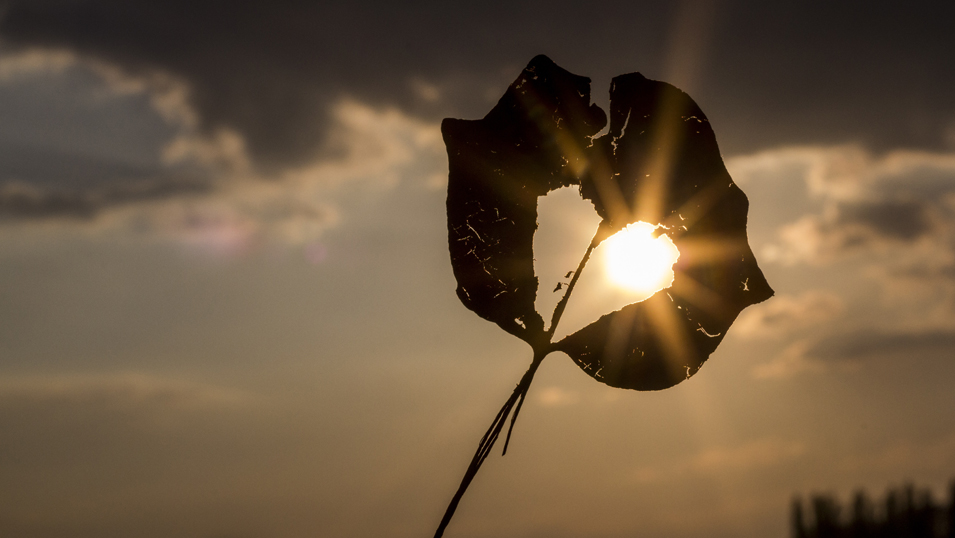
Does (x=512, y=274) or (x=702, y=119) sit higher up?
(x=702, y=119)

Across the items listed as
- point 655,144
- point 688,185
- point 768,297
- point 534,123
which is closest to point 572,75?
point 534,123

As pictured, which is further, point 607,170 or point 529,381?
point 607,170

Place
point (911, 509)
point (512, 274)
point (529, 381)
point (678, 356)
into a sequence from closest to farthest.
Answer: point (529, 381) → point (512, 274) → point (678, 356) → point (911, 509)

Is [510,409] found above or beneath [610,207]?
beneath

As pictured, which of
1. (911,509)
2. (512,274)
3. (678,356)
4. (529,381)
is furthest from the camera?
(911,509)

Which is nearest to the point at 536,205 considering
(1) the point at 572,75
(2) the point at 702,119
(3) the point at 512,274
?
(3) the point at 512,274

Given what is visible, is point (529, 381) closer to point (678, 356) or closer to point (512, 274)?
point (512, 274)

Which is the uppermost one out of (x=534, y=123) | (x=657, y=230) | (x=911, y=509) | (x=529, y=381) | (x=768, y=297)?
(x=911, y=509)
